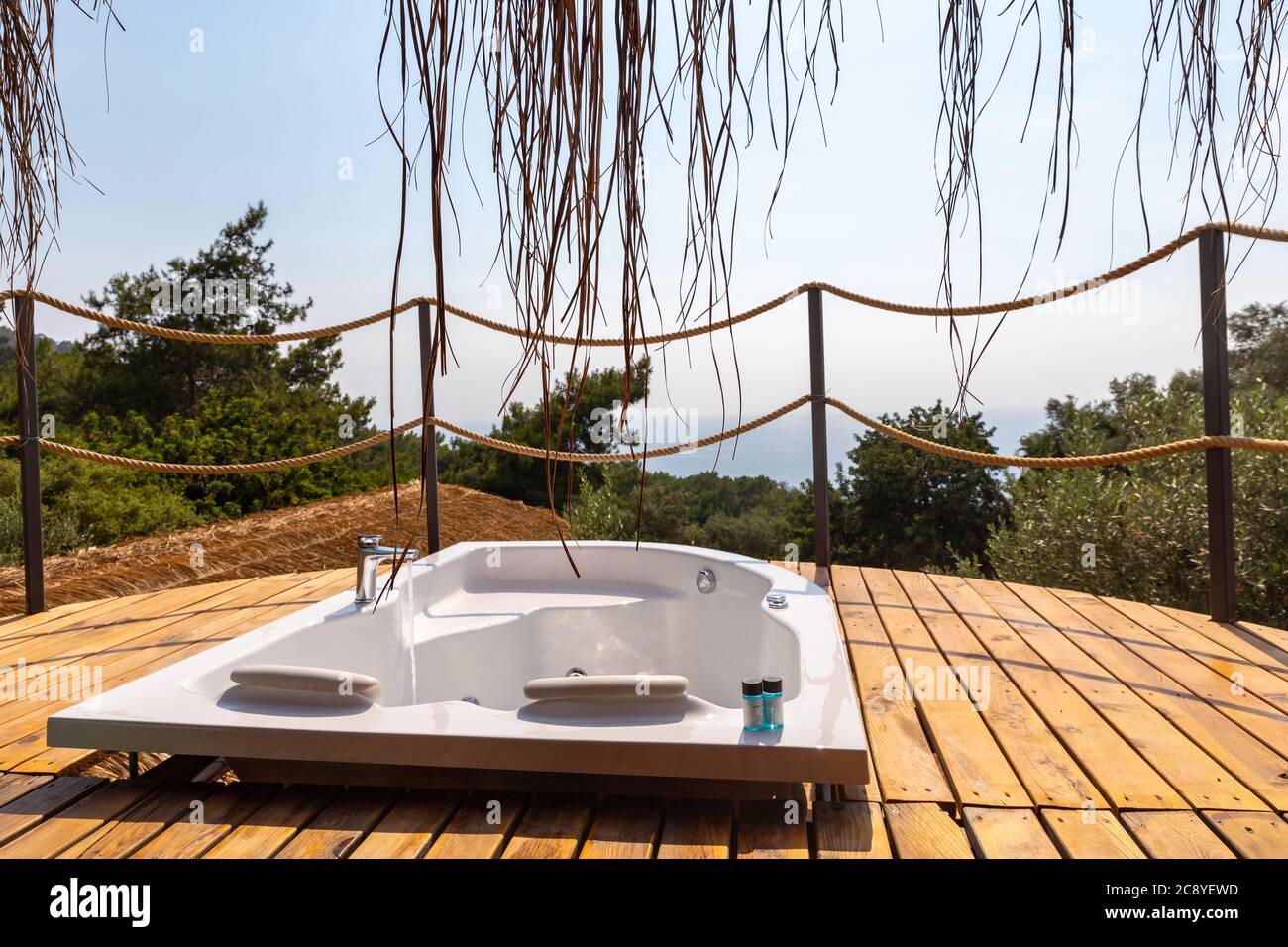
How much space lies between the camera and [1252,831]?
1254mm

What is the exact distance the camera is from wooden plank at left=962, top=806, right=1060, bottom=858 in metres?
1.19

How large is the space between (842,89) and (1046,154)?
0.58ft

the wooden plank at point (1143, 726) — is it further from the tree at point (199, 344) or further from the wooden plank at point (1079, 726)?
the tree at point (199, 344)

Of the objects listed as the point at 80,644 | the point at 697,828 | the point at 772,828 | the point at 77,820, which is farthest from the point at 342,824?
the point at 80,644

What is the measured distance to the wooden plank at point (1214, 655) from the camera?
6.19ft

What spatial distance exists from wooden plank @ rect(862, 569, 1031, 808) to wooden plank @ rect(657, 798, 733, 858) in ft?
1.26

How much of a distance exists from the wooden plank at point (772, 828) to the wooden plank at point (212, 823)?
0.73 m

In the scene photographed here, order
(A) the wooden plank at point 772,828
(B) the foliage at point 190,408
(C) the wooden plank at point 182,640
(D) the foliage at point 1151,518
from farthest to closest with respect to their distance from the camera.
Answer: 1. (B) the foliage at point 190,408
2. (D) the foliage at point 1151,518
3. (C) the wooden plank at point 182,640
4. (A) the wooden plank at point 772,828

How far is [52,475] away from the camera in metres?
6.59

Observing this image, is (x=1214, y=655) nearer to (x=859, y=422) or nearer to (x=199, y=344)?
(x=859, y=422)

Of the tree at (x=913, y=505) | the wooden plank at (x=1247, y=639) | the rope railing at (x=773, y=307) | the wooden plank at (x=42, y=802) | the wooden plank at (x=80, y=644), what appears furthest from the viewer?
the tree at (x=913, y=505)

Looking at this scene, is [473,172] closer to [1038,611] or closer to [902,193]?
[902,193]

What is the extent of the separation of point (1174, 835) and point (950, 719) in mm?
499

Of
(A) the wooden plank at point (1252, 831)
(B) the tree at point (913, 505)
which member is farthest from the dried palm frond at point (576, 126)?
(B) the tree at point (913, 505)
